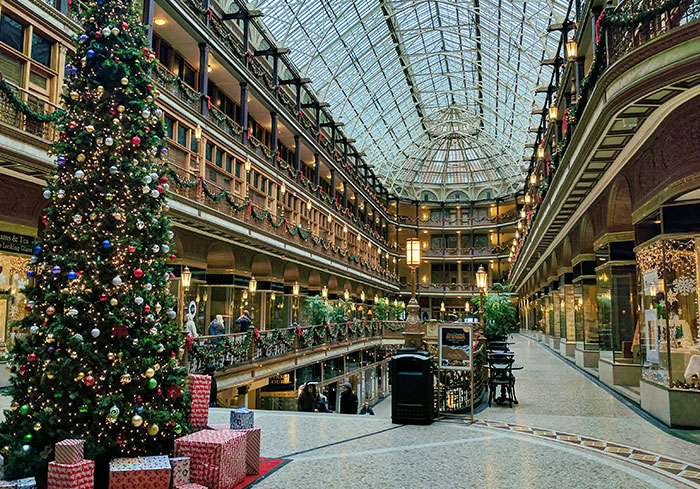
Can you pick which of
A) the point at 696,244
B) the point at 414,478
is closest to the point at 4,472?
the point at 414,478

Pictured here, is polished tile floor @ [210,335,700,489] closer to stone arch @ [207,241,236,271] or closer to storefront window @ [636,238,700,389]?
storefront window @ [636,238,700,389]

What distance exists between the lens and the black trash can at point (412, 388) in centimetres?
862

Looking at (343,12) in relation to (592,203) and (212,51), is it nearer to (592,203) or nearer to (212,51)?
(212,51)

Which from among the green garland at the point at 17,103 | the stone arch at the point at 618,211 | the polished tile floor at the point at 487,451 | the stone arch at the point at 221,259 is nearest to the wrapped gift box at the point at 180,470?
the polished tile floor at the point at 487,451

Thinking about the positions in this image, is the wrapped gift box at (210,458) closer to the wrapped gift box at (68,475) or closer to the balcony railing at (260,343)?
the wrapped gift box at (68,475)

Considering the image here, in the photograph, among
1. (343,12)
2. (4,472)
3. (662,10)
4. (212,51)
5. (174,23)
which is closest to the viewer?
(4,472)

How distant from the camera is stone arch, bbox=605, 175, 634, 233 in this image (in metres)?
12.3

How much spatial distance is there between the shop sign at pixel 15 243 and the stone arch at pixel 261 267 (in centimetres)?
1292

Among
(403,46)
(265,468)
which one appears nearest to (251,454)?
(265,468)

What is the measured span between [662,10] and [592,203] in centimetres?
923

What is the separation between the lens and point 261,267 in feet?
79.8

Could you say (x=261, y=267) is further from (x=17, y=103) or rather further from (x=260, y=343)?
(x=17, y=103)

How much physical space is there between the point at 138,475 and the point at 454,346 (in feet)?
19.2

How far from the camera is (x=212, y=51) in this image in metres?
18.6
